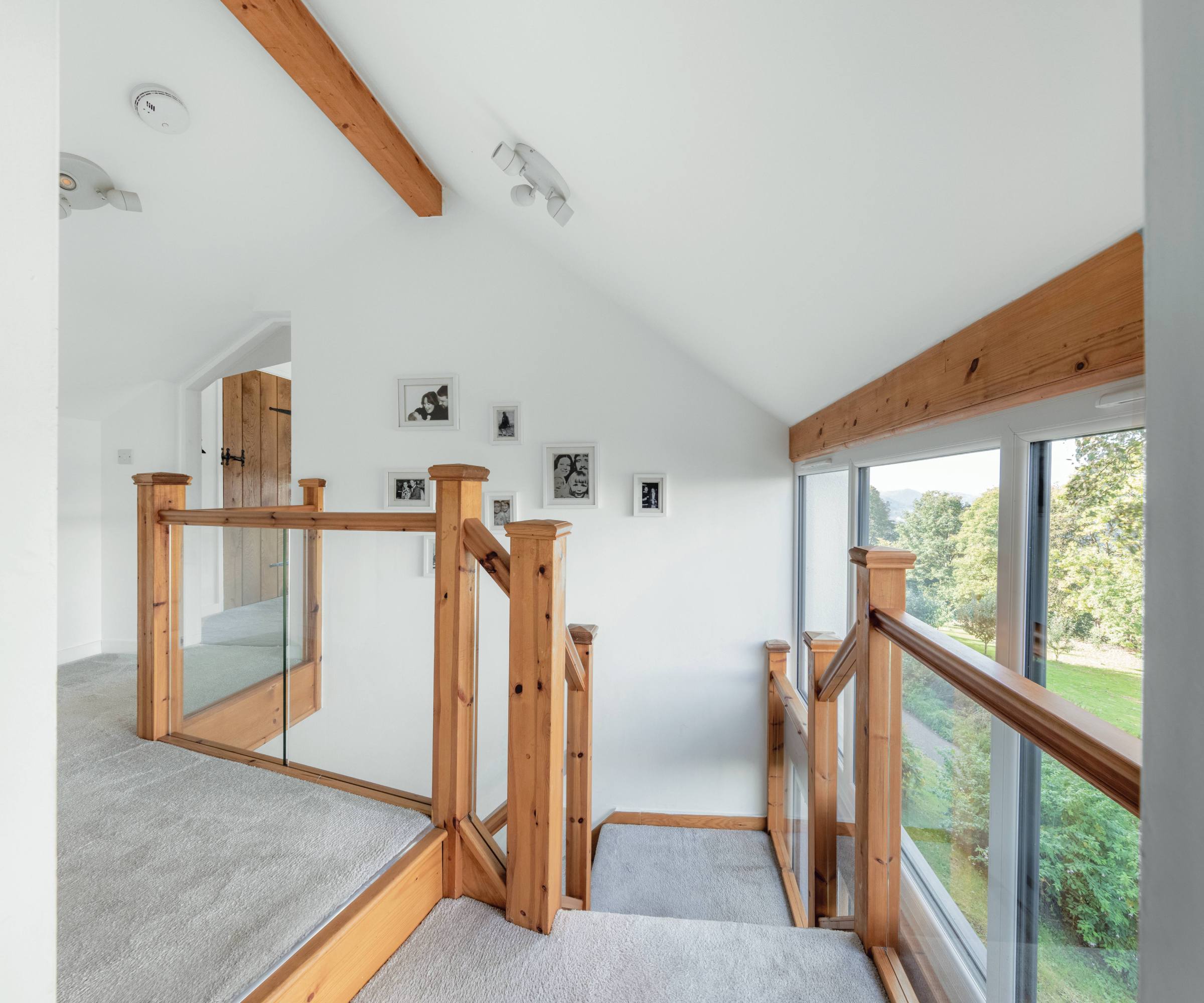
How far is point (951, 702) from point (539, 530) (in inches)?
36.7

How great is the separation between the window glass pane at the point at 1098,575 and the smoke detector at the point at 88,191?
11.2 ft

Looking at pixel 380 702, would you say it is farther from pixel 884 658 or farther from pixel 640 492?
pixel 640 492

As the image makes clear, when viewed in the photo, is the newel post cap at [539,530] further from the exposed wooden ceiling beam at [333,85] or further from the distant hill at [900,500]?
the exposed wooden ceiling beam at [333,85]

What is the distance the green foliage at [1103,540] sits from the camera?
1.01 m

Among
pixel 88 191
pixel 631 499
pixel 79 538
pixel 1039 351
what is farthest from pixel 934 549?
pixel 79 538

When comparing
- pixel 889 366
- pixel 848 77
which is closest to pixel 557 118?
pixel 848 77

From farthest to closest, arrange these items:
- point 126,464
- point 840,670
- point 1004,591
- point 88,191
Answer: point 126,464, point 88,191, point 840,670, point 1004,591

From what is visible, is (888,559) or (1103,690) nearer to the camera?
(1103,690)

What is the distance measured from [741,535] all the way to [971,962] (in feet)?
7.53

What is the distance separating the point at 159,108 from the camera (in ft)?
7.02

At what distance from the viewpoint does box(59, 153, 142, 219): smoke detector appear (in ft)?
7.22

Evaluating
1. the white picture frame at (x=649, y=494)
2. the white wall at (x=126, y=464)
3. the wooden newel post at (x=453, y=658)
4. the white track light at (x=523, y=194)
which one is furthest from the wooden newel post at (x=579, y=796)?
the white wall at (x=126, y=464)

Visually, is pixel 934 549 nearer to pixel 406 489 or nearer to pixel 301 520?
pixel 301 520

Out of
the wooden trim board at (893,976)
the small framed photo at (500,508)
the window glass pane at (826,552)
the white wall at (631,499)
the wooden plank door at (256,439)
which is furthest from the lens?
the wooden plank door at (256,439)
